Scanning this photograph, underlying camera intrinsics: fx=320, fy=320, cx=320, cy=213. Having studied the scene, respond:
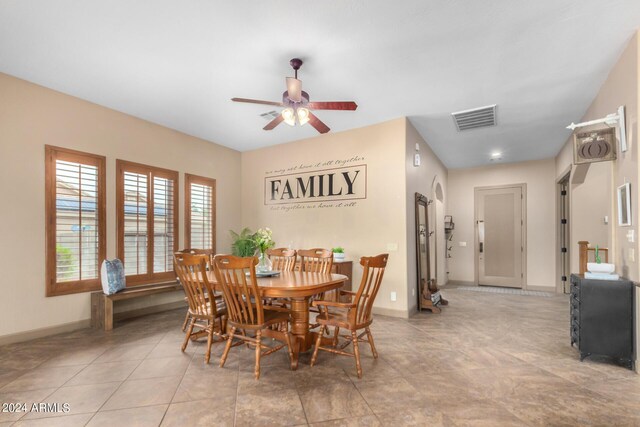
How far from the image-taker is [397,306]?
15.8 ft

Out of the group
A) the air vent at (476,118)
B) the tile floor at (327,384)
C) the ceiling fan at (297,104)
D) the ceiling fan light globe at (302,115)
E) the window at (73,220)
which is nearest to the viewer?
the tile floor at (327,384)

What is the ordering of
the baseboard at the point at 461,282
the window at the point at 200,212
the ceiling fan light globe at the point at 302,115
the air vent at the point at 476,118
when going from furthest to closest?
the baseboard at the point at 461,282 < the window at the point at 200,212 < the air vent at the point at 476,118 < the ceiling fan light globe at the point at 302,115

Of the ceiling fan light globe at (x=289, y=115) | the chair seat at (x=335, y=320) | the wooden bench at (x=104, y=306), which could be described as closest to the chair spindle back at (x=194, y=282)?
the chair seat at (x=335, y=320)

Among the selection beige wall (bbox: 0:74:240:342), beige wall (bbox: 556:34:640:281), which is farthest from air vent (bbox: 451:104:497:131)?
beige wall (bbox: 0:74:240:342)

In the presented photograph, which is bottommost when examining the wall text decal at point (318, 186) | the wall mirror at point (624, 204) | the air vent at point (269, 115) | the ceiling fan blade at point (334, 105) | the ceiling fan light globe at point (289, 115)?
the wall mirror at point (624, 204)

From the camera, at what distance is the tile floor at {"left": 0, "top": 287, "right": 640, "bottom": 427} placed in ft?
7.12

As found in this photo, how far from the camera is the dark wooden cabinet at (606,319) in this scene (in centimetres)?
290

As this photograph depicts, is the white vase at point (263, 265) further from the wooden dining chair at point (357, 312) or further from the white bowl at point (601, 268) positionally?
the white bowl at point (601, 268)

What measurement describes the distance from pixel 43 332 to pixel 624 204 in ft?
21.2

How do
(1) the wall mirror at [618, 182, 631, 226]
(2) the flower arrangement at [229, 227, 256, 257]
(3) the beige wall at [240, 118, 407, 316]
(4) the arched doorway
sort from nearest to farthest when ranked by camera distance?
1. (1) the wall mirror at [618, 182, 631, 226]
2. (3) the beige wall at [240, 118, 407, 316]
3. (2) the flower arrangement at [229, 227, 256, 257]
4. (4) the arched doorway

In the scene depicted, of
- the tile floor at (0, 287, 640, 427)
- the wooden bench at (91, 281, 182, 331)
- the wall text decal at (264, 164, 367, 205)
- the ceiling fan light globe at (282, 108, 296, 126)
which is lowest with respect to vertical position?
the tile floor at (0, 287, 640, 427)

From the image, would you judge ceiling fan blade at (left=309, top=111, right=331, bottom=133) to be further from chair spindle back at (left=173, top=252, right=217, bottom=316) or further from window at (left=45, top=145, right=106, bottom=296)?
window at (left=45, top=145, right=106, bottom=296)

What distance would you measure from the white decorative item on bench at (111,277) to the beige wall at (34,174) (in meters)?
0.30

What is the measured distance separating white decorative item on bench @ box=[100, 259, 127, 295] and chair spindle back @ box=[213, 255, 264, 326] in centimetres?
225
